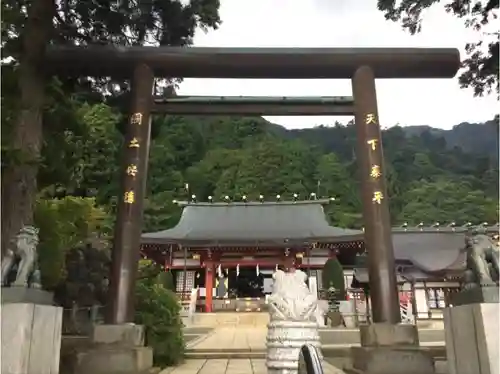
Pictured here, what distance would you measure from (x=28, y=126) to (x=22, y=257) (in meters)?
3.07

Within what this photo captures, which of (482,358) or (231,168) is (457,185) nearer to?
(231,168)

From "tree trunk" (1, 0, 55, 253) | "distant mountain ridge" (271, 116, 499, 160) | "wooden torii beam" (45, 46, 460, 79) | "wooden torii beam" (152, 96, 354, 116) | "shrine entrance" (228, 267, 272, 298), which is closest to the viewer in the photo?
"tree trunk" (1, 0, 55, 253)

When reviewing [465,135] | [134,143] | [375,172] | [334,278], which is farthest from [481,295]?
[465,135]

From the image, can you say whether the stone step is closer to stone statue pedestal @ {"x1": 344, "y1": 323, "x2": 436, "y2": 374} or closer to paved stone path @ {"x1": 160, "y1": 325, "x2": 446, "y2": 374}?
paved stone path @ {"x1": 160, "y1": 325, "x2": 446, "y2": 374}

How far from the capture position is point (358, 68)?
27.1 ft

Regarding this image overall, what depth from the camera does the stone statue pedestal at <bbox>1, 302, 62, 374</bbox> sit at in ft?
13.2

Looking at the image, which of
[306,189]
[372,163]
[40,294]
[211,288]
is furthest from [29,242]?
[306,189]

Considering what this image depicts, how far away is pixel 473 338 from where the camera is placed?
4.39 meters

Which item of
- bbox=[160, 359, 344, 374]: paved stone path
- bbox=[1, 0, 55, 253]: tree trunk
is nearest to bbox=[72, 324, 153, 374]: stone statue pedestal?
bbox=[160, 359, 344, 374]: paved stone path

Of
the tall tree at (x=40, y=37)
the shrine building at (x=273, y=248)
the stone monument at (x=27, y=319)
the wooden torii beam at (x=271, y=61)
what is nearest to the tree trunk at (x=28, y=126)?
the tall tree at (x=40, y=37)

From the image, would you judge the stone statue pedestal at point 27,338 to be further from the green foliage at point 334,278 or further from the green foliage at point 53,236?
the green foliage at point 334,278

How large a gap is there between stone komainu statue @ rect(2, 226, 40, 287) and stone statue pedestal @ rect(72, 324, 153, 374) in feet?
7.41

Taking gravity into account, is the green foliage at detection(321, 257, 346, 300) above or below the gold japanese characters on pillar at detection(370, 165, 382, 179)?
below

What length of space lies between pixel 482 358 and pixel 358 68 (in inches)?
215
